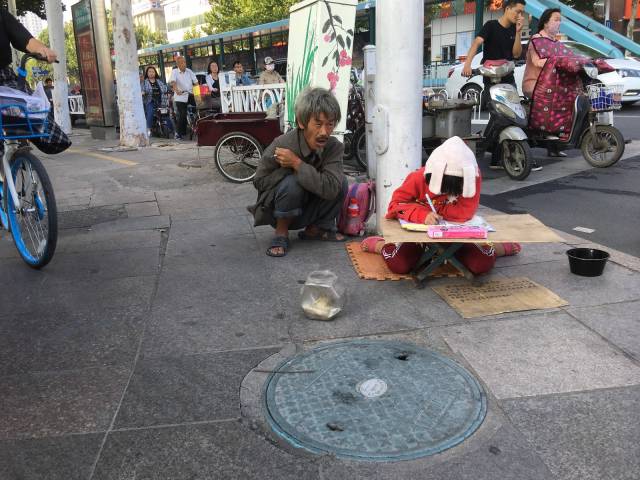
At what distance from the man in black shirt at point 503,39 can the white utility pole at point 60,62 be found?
34.5 feet

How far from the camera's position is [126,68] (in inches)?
392

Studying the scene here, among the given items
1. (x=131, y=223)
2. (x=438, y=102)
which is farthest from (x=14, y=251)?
(x=438, y=102)

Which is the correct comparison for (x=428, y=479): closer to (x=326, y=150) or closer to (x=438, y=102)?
(x=326, y=150)

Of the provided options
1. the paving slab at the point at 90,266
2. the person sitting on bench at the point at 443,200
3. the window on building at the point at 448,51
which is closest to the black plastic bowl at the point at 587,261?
the person sitting on bench at the point at 443,200

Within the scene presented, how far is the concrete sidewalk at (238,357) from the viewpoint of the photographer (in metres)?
1.93

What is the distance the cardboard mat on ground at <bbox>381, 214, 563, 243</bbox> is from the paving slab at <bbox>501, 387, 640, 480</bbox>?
1.10 m

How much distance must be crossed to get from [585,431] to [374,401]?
30.5 inches

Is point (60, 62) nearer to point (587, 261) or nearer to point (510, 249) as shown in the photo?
point (510, 249)

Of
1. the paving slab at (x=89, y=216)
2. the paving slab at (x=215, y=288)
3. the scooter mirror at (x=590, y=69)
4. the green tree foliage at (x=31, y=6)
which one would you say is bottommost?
the paving slab at (x=215, y=288)

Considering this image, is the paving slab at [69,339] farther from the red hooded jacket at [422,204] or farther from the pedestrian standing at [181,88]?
the pedestrian standing at [181,88]

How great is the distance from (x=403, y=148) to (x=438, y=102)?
10.3 feet

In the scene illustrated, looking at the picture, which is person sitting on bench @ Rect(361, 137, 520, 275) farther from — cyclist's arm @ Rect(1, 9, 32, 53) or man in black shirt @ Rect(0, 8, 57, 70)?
cyclist's arm @ Rect(1, 9, 32, 53)

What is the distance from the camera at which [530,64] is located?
6.62 meters

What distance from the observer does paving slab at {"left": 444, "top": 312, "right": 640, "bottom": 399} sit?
2.33 meters
